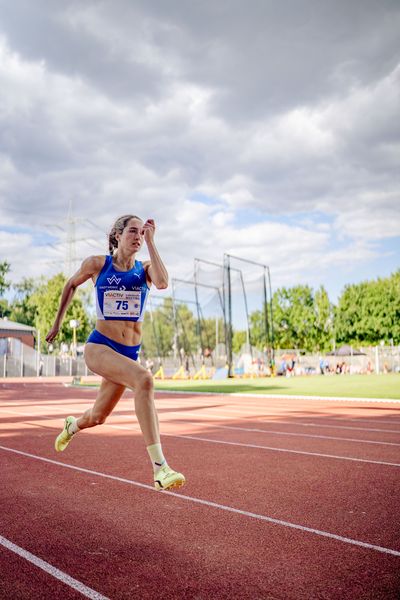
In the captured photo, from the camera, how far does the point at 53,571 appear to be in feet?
11.2

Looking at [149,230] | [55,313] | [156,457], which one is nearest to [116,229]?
[149,230]

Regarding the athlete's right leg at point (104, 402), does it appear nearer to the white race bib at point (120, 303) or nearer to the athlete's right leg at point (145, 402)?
the athlete's right leg at point (145, 402)

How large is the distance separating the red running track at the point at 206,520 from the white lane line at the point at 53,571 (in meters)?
0.01

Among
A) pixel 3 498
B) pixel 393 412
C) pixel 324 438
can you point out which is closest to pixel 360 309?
pixel 393 412

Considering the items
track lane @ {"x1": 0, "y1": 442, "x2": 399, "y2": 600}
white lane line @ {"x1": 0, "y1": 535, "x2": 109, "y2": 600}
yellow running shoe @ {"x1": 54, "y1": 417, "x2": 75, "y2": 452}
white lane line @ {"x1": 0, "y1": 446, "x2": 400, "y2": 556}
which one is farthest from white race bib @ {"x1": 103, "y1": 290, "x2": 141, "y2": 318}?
white lane line @ {"x1": 0, "y1": 446, "x2": 400, "y2": 556}

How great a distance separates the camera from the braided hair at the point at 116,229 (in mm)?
4644

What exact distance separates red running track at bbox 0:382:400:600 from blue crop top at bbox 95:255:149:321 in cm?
169

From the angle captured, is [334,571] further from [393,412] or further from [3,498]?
[393,412]

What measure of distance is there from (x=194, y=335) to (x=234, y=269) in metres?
84.4

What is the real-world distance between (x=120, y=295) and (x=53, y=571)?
205 cm

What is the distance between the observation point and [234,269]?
3953 centimetres

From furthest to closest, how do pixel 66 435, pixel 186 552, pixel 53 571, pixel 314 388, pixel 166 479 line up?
pixel 314 388 → pixel 66 435 → pixel 166 479 → pixel 186 552 → pixel 53 571

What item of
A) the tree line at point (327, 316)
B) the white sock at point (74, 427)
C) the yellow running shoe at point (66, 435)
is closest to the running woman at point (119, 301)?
the white sock at point (74, 427)

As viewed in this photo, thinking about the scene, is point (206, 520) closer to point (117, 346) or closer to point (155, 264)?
point (117, 346)
